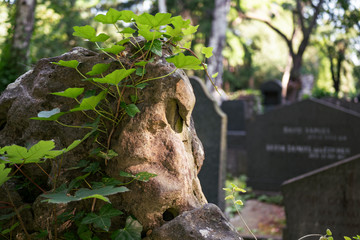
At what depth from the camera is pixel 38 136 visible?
5.48 ft

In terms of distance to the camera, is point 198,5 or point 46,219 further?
point 198,5

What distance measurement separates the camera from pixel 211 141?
5203mm

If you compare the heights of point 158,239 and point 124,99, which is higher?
point 124,99

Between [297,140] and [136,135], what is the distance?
22.1ft

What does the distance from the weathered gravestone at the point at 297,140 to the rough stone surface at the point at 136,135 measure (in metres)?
6.36

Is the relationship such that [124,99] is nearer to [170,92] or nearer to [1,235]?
[170,92]

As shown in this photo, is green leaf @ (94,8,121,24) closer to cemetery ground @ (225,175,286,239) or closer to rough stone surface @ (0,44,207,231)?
rough stone surface @ (0,44,207,231)

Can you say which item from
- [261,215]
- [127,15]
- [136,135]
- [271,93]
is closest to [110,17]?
[127,15]

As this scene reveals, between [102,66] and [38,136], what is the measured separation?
52 cm

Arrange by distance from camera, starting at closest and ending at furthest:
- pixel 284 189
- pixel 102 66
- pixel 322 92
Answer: pixel 102 66
pixel 284 189
pixel 322 92

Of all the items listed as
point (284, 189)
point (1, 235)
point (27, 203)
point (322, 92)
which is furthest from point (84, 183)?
point (322, 92)

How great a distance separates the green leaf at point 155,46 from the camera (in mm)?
1456

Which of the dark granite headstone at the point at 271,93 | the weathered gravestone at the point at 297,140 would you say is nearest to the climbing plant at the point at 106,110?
the weathered gravestone at the point at 297,140

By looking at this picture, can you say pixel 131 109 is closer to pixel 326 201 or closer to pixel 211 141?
pixel 326 201
